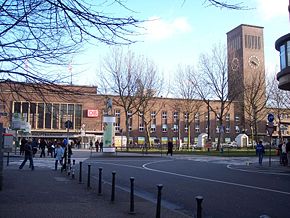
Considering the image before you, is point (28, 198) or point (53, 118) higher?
point (53, 118)

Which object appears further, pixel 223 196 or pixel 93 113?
pixel 93 113

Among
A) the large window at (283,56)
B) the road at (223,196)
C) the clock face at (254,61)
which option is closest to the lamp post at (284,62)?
the large window at (283,56)

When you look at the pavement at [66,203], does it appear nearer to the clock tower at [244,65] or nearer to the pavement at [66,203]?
the pavement at [66,203]

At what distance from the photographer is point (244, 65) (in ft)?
295

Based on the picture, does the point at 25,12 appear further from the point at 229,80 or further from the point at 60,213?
the point at 229,80

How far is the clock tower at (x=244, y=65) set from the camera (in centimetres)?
Answer: 5491

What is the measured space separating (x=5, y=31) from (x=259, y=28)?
111 meters

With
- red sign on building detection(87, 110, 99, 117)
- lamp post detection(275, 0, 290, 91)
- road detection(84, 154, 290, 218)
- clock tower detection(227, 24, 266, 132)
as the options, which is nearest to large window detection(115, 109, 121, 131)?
red sign on building detection(87, 110, 99, 117)

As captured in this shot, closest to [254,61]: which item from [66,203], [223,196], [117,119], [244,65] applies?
[244,65]

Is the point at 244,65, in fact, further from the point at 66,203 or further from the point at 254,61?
the point at 66,203

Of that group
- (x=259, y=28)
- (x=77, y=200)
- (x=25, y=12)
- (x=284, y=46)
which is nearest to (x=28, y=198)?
(x=77, y=200)

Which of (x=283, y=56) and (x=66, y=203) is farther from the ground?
(x=283, y=56)

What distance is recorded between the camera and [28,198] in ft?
34.7

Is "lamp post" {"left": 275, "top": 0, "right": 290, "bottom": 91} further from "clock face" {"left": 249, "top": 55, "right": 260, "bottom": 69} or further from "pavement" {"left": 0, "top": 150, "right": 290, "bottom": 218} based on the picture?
"clock face" {"left": 249, "top": 55, "right": 260, "bottom": 69}
